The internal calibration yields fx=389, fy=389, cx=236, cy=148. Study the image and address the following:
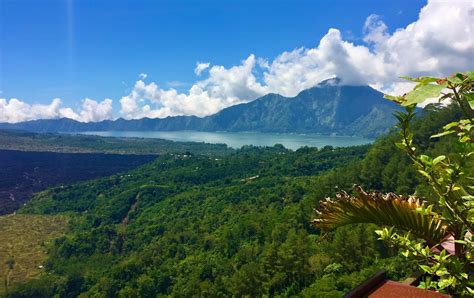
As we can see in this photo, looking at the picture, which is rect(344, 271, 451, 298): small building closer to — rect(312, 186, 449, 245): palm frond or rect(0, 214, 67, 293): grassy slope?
rect(312, 186, 449, 245): palm frond

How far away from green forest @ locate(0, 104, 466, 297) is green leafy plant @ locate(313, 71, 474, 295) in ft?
0.56

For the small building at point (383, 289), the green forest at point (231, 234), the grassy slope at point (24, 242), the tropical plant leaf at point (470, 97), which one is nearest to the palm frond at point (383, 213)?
the green forest at point (231, 234)

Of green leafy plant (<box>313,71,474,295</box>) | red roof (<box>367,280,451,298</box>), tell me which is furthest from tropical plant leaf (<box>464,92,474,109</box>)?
red roof (<box>367,280,451,298</box>)

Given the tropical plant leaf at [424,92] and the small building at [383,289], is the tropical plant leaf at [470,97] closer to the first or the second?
the tropical plant leaf at [424,92]

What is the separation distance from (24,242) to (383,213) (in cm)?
8354

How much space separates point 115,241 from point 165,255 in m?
17.3

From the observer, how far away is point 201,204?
79.9 meters

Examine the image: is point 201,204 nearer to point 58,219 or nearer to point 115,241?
point 115,241

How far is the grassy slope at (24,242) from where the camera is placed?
5930 centimetres

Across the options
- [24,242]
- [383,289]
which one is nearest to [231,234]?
[24,242]

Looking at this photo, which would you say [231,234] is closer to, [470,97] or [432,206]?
[432,206]

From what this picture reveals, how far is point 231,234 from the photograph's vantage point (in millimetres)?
51906

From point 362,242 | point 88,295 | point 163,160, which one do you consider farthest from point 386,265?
point 163,160

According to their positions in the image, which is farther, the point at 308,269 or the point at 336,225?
the point at 308,269
